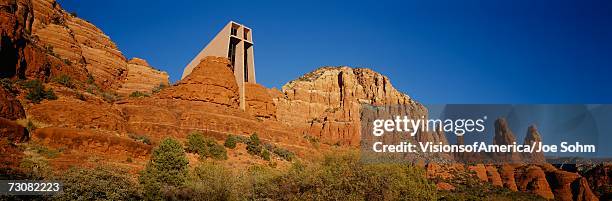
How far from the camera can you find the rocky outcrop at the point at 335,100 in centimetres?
10750

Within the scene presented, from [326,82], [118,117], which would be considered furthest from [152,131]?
[326,82]

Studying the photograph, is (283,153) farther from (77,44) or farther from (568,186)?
(568,186)

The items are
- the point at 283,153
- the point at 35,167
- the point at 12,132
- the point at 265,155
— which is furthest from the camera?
the point at 283,153

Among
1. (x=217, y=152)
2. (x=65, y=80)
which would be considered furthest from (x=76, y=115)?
(x=65, y=80)

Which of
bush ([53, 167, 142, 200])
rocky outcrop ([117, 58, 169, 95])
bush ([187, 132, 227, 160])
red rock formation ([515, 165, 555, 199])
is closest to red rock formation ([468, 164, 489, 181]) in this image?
red rock formation ([515, 165, 555, 199])

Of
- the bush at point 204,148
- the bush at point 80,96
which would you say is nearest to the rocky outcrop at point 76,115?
the bush at point 80,96

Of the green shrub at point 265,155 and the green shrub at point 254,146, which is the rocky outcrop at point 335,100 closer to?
the green shrub at point 254,146

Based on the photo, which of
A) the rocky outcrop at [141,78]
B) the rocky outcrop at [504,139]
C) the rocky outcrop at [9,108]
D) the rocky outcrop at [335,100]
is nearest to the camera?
the rocky outcrop at [9,108]

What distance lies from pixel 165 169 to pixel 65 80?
67.2 ft

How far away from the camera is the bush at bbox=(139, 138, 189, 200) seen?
27094 mm

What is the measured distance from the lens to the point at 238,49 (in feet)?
199

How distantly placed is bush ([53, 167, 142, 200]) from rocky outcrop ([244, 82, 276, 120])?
34452 millimetres

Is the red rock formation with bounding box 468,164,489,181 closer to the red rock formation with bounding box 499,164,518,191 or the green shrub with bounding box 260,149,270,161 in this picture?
the red rock formation with bounding box 499,164,518,191

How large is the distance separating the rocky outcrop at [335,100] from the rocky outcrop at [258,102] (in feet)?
130
